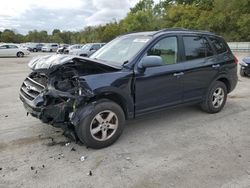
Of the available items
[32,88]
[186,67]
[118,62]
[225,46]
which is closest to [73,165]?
[32,88]

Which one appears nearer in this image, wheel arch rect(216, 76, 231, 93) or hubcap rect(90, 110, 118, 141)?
hubcap rect(90, 110, 118, 141)

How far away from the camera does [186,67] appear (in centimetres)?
521

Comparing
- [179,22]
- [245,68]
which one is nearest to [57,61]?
[245,68]

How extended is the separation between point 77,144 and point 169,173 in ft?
5.21

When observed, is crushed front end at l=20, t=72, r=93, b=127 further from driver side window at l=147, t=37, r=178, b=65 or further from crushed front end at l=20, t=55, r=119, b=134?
driver side window at l=147, t=37, r=178, b=65

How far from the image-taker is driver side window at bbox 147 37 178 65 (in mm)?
4855

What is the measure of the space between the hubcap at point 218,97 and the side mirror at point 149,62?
6.81ft

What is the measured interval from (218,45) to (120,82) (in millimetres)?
2931

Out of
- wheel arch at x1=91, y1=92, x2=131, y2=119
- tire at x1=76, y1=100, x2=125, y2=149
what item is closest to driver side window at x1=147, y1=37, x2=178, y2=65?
wheel arch at x1=91, y1=92, x2=131, y2=119

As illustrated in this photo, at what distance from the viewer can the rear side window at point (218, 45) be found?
599cm

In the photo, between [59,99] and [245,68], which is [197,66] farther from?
[245,68]

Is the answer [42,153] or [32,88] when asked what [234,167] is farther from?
[32,88]

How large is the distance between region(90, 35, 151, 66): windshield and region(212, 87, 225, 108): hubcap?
2.17 metres

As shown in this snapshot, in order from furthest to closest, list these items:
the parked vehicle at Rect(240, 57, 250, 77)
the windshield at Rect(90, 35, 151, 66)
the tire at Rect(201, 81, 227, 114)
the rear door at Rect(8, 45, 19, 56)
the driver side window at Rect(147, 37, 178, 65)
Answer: the rear door at Rect(8, 45, 19, 56) → the parked vehicle at Rect(240, 57, 250, 77) → the tire at Rect(201, 81, 227, 114) → the driver side window at Rect(147, 37, 178, 65) → the windshield at Rect(90, 35, 151, 66)
